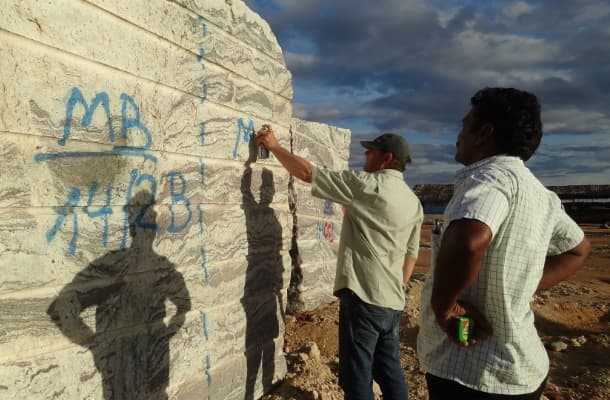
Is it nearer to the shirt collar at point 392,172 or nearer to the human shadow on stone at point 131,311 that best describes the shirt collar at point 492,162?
the shirt collar at point 392,172

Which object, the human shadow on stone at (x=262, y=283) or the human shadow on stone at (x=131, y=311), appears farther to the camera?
the human shadow on stone at (x=262, y=283)

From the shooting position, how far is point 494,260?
1736 mm

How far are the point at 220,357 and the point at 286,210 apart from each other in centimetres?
134

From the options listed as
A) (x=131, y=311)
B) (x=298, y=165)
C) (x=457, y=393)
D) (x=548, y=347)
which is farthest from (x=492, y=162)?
(x=548, y=347)

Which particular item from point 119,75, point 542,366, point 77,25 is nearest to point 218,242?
point 119,75

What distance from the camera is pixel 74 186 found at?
2203mm

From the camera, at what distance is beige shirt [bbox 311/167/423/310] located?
3.02 meters

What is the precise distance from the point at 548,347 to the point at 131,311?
531 cm

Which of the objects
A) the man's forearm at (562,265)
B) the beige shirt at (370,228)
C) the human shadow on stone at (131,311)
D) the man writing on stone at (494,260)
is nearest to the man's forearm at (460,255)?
the man writing on stone at (494,260)

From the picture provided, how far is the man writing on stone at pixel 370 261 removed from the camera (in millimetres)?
2998

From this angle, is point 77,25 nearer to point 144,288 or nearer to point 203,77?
point 203,77

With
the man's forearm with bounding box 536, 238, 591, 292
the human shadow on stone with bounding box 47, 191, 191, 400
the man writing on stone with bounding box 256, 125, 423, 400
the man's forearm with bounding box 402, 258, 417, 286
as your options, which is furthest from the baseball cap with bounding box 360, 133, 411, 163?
the human shadow on stone with bounding box 47, 191, 191, 400

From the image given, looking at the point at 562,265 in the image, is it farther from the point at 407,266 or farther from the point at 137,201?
the point at 137,201

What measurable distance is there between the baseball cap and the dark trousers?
168 cm
